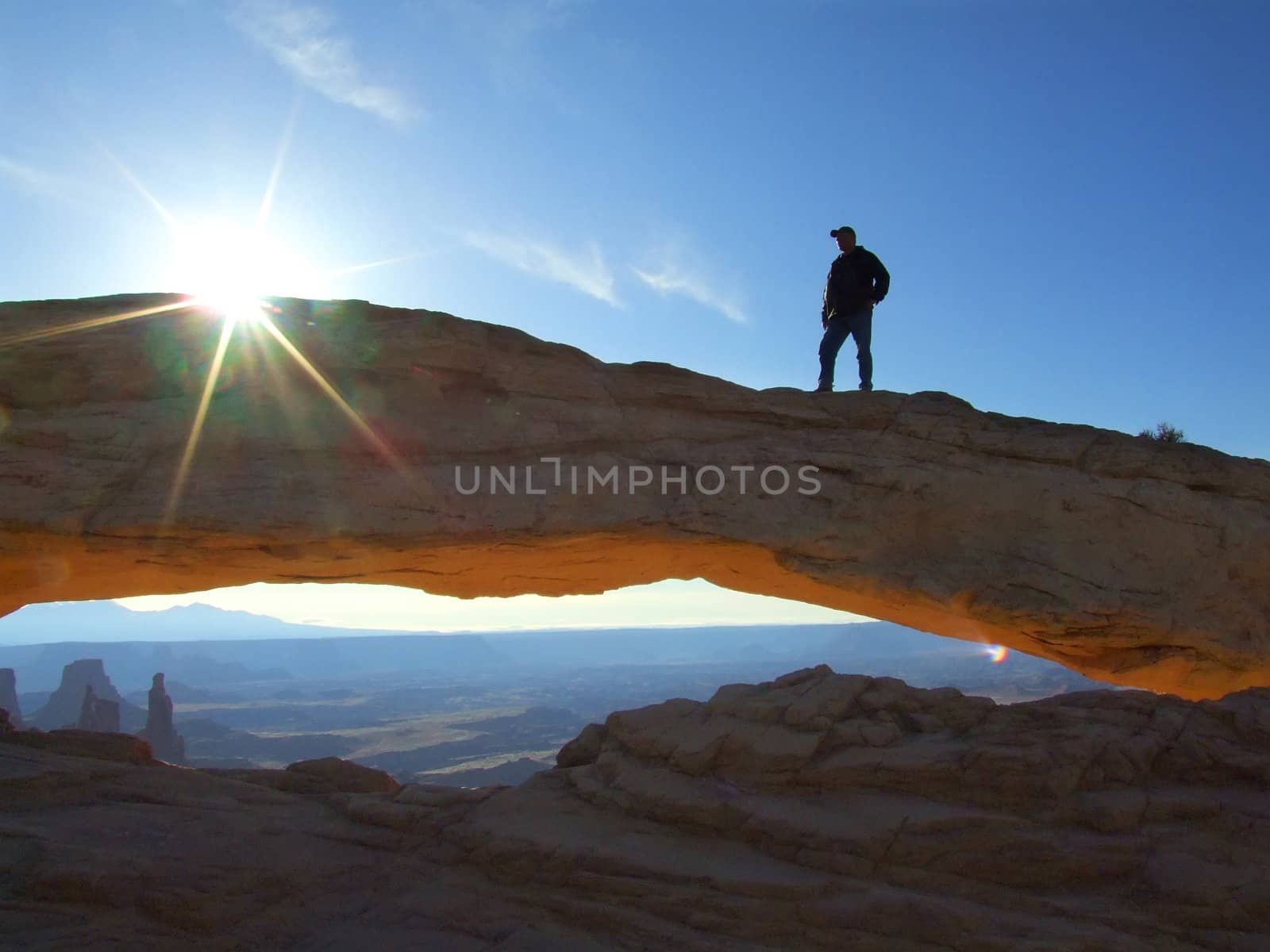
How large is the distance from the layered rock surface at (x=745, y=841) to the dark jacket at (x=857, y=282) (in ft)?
19.6

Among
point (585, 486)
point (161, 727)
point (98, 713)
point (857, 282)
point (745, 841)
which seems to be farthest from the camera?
point (161, 727)

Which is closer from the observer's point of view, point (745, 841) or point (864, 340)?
point (745, 841)

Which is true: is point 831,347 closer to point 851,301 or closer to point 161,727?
point 851,301

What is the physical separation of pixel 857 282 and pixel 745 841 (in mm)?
8539

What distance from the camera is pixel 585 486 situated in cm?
1180

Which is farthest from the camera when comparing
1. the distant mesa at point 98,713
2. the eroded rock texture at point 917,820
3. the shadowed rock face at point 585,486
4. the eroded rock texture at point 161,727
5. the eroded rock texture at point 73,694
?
the eroded rock texture at point 73,694

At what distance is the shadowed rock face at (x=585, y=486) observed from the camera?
36.2 ft

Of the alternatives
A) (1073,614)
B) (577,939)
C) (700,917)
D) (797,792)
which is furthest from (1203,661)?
(577,939)

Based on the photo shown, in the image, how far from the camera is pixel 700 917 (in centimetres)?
891

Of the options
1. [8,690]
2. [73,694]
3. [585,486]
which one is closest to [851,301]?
[585,486]

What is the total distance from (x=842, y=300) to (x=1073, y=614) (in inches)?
231

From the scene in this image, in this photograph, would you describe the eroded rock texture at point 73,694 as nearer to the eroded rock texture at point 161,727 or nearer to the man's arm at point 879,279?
the eroded rock texture at point 161,727

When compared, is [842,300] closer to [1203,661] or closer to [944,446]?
[944,446]

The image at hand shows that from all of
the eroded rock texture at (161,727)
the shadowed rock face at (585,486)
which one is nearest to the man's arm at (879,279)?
the shadowed rock face at (585,486)
